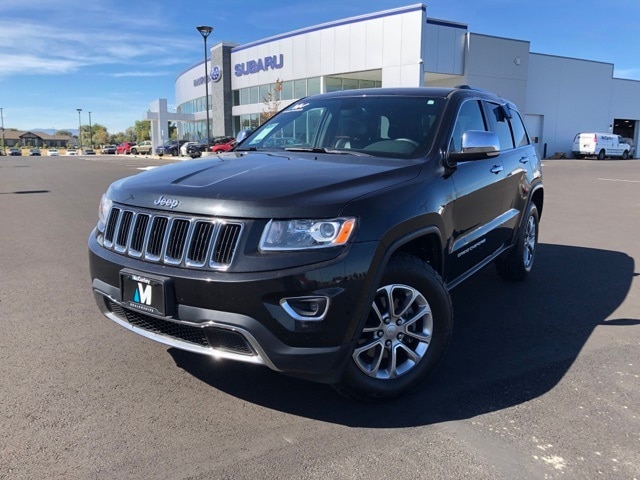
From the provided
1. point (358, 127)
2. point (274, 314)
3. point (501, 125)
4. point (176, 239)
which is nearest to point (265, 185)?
point (176, 239)

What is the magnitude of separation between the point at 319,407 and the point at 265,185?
1337 mm

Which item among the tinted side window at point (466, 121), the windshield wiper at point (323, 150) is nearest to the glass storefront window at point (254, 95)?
the tinted side window at point (466, 121)

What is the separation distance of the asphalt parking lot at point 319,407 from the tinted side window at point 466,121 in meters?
1.52

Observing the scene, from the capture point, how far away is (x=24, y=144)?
145125 millimetres

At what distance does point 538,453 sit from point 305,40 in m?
38.7

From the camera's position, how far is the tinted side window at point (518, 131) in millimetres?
5445

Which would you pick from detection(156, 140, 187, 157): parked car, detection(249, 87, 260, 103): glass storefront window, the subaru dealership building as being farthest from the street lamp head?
detection(156, 140, 187, 157): parked car

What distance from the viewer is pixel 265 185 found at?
2.78 meters

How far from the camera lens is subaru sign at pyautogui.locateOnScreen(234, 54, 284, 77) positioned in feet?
134

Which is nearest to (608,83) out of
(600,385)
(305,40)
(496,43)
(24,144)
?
(496,43)

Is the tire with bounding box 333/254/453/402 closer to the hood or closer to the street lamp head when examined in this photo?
the hood

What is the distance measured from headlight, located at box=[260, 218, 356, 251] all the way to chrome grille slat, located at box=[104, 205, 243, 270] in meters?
0.16

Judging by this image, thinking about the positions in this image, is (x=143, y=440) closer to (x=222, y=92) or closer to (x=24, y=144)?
(x=222, y=92)

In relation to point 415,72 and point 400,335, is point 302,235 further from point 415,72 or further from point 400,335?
point 415,72
